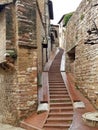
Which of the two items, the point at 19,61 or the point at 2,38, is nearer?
the point at 19,61

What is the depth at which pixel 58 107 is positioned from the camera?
388 inches

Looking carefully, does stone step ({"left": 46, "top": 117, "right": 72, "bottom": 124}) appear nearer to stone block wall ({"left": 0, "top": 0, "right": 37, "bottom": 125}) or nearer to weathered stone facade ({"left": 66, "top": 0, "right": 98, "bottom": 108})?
stone block wall ({"left": 0, "top": 0, "right": 37, "bottom": 125})

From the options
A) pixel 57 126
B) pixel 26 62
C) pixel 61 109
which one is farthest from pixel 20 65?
pixel 57 126

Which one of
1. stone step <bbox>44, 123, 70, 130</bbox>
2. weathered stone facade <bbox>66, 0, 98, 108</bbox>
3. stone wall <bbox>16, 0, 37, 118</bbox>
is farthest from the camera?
stone wall <bbox>16, 0, 37, 118</bbox>

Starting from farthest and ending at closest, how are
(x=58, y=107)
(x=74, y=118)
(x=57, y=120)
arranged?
(x=58, y=107) → (x=57, y=120) → (x=74, y=118)

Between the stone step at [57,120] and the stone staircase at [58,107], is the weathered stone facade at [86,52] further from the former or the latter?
the stone step at [57,120]

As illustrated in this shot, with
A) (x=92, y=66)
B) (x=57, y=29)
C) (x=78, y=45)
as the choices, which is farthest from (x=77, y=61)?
(x=57, y=29)

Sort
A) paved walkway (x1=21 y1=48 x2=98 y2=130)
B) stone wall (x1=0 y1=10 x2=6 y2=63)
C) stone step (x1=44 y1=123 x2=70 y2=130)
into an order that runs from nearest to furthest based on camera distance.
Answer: paved walkway (x1=21 y1=48 x2=98 y2=130) < stone step (x1=44 y1=123 x2=70 y2=130) < stone wall (x1=0 y1=10 x2=6 y2=63)

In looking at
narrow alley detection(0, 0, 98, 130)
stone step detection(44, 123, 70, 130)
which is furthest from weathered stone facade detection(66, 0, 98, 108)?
stone step detection(44, 123, 70, 130)

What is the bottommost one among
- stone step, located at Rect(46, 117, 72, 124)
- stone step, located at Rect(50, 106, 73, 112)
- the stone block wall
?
stone step, located at Rect(46, 117, 72, 124)

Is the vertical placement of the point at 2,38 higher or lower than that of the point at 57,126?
higher

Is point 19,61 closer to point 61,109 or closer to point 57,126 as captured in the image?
point 61,109

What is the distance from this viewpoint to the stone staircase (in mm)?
8562

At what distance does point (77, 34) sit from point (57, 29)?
2908cm
